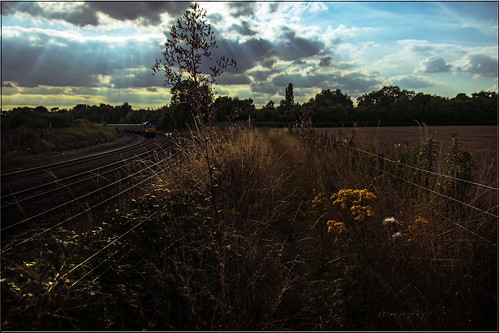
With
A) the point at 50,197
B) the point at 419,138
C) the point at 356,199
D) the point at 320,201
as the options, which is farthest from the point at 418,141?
the point at 50,197

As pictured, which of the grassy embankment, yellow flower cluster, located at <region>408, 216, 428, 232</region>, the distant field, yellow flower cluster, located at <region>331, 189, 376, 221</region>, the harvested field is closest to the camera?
the grassy embankment

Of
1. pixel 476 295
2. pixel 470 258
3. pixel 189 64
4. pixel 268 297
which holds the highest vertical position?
pixel 189 64

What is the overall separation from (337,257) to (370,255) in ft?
1.38

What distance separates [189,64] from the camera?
3.16 m

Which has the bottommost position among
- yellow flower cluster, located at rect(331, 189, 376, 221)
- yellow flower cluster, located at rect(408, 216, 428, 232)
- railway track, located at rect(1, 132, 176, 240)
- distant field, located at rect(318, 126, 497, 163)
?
railway track, located at rect(1, 132, 176, 240)

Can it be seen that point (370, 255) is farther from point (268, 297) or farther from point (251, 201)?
point (251, 201)

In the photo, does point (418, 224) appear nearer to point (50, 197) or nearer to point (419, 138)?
point (419, 138)

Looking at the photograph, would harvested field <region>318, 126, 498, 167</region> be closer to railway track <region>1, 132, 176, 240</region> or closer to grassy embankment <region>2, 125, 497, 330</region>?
grassy embankment <region>2, 125, 497, 330</region>

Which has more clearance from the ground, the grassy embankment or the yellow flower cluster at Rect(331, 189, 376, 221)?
the yellow flower cluster at Rect(331, 189, 376, 221)

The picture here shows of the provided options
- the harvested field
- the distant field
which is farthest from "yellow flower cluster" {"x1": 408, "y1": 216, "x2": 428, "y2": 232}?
the distant field

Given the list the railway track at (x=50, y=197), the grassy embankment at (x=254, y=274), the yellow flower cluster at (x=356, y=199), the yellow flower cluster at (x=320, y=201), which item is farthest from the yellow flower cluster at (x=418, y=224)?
the railway track at (x=50, y=197)

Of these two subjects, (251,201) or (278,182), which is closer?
(251,201)

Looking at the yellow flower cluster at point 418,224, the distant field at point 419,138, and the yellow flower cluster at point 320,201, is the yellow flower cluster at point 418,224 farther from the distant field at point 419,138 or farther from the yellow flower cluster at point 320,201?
the distant field at point 419,138

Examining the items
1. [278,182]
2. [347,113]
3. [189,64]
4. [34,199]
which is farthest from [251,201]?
[347,113]
